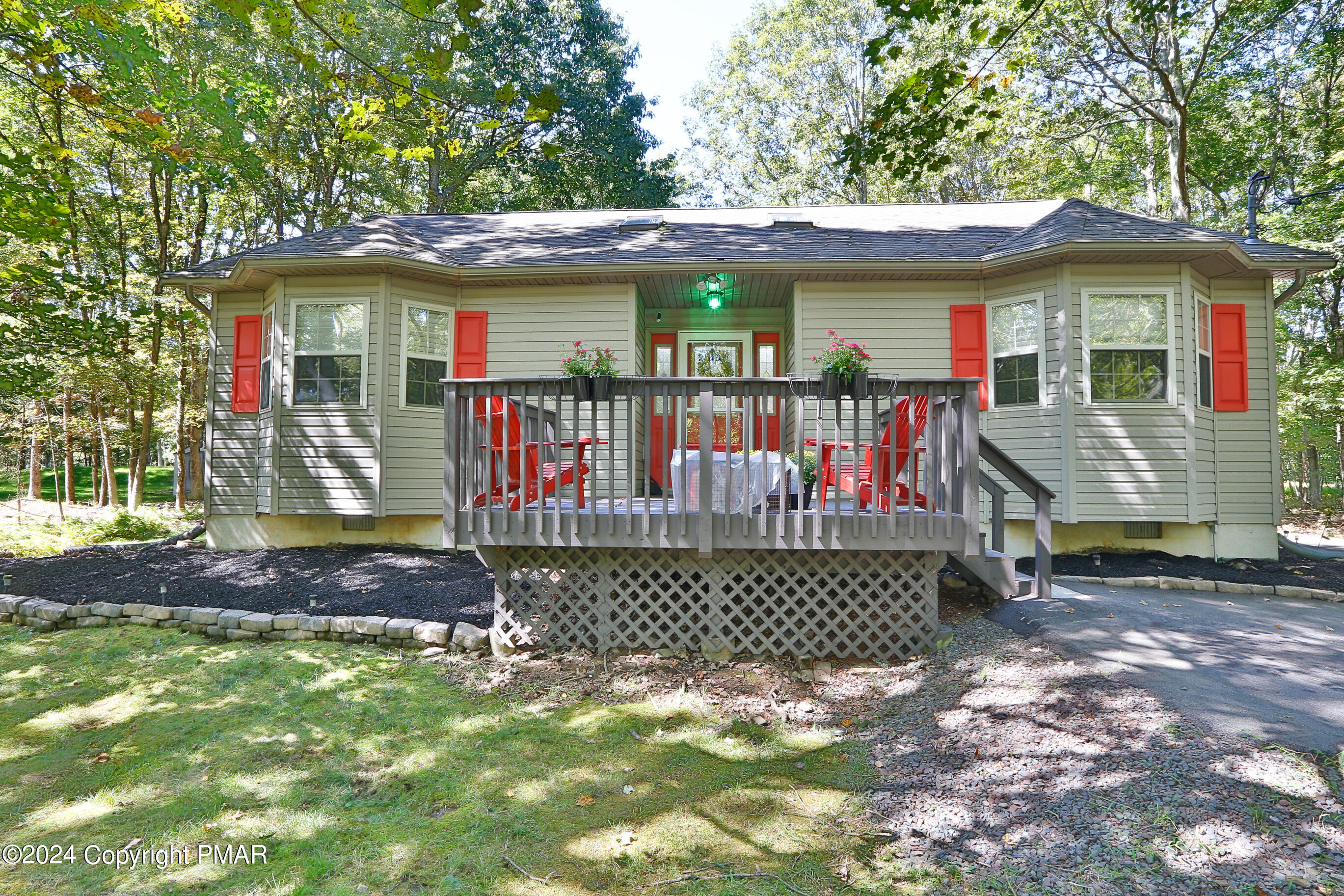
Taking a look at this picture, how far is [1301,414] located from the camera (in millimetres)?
12266

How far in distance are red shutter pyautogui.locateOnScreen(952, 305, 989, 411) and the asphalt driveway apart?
106 inches

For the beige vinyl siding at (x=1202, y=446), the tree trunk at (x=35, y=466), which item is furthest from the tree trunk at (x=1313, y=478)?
the tree trunk at (x=35, y=466)

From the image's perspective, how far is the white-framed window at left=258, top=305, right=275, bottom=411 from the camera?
23.2ft

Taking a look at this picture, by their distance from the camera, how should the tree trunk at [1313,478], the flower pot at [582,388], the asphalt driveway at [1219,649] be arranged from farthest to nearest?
the tree trunk at [1313,478] → the flower pot at [582,388] → the asphalt driveway at [1219,649]

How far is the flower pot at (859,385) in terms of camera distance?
3738 mm

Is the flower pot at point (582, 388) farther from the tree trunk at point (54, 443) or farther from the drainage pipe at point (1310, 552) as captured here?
the tree trunk at point (54, 443)

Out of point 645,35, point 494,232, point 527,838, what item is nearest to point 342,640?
point 527,838

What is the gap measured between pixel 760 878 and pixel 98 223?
15852 mm

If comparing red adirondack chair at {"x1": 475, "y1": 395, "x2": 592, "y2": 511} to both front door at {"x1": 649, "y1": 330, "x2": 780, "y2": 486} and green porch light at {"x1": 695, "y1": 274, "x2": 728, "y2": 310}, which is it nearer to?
green porch light at {"x1": 695, "y1": 274, "x2": 728, "y2": 310}

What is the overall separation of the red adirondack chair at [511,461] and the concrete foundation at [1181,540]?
5239mm

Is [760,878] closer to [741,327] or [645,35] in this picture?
[741,327]

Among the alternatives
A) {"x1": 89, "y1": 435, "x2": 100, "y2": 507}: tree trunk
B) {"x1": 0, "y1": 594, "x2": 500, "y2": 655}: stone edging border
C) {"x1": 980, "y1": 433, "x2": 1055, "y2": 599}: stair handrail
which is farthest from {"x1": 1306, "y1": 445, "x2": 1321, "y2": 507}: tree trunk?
{"x1": 89, "y1": 435, "x2": 100, "y2": 507}: tree trunk

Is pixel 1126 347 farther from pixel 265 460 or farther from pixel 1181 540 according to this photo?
pixel 265 460

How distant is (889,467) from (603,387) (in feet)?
6.22
